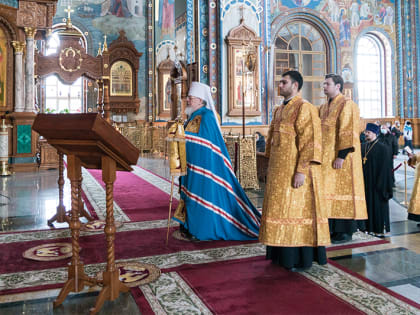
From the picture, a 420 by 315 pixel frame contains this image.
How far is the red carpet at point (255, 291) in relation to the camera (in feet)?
8.64

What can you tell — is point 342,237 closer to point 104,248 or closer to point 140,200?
point 104,248

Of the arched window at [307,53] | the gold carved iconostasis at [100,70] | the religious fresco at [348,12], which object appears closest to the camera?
the gold carved iconostasis at [100,70]

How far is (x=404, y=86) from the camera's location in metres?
18.6

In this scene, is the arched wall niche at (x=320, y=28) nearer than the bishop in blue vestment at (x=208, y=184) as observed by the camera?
No

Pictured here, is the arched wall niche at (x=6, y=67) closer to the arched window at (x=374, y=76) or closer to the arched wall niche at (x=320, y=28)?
the arched wall niche at (x=320, y=28)

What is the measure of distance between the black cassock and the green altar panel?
8882 millimetres

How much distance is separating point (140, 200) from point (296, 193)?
12.8ft

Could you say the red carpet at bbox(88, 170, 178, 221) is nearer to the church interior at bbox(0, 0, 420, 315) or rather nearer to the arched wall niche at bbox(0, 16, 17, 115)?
the church interior at bbox(0, 0, 420, 315)

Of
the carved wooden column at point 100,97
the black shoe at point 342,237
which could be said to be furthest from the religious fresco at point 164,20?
the black shoe at point 342,237

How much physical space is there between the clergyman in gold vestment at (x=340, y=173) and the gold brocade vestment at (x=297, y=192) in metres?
0.99

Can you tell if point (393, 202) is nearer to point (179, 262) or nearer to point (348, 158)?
point (348, 158)

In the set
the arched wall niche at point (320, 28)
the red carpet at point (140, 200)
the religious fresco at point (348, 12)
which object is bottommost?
the red carpet at point (140, 200)

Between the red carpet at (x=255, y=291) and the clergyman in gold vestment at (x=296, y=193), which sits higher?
the clergyman in gold vestment at (x=296, y=193)

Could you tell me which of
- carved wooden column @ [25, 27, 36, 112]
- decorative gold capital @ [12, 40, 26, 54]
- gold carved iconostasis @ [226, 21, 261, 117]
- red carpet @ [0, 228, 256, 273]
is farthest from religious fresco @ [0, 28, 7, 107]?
red carpet @ [0, 228, 256, 273]
